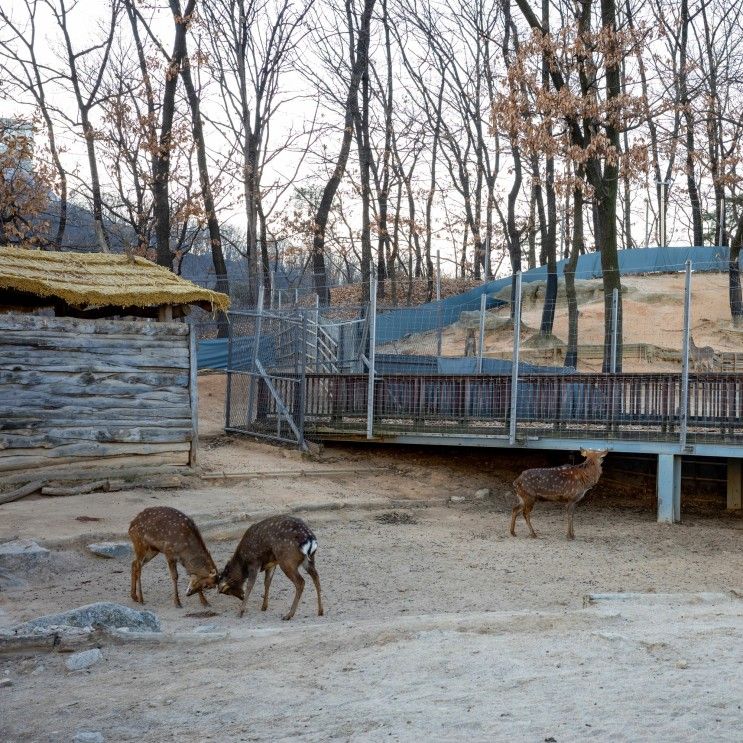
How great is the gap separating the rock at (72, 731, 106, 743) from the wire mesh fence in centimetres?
981

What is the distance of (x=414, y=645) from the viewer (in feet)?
22.6

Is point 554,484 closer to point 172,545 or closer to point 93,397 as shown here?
point 172,545

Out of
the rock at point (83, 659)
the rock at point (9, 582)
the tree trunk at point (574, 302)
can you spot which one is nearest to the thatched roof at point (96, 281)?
the rock at point (9, 582)

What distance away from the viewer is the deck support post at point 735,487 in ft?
46.5

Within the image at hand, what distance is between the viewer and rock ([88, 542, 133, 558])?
1057 centimetres

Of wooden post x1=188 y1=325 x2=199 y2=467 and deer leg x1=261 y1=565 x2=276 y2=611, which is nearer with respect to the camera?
deer leg x1=261 y1=565 x2=276 y2=611

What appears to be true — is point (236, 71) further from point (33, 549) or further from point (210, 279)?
point (33, 549)

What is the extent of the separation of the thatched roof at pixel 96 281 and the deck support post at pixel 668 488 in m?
6.85

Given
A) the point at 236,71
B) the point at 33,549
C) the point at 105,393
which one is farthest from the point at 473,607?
the point at 236,71

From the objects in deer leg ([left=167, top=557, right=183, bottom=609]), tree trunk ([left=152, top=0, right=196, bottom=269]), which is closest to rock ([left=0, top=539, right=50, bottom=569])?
deer leg ([left=167, top=557, right=183, bottom=609])

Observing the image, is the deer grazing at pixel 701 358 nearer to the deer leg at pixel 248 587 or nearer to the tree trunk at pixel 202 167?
the tree trunk at pixel 202 167

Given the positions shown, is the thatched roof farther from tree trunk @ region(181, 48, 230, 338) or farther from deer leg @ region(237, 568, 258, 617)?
tree trunk @ region(181, 48, 230, 338)

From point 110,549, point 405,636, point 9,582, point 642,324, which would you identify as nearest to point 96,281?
point 110,549

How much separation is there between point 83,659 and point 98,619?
0.69m
